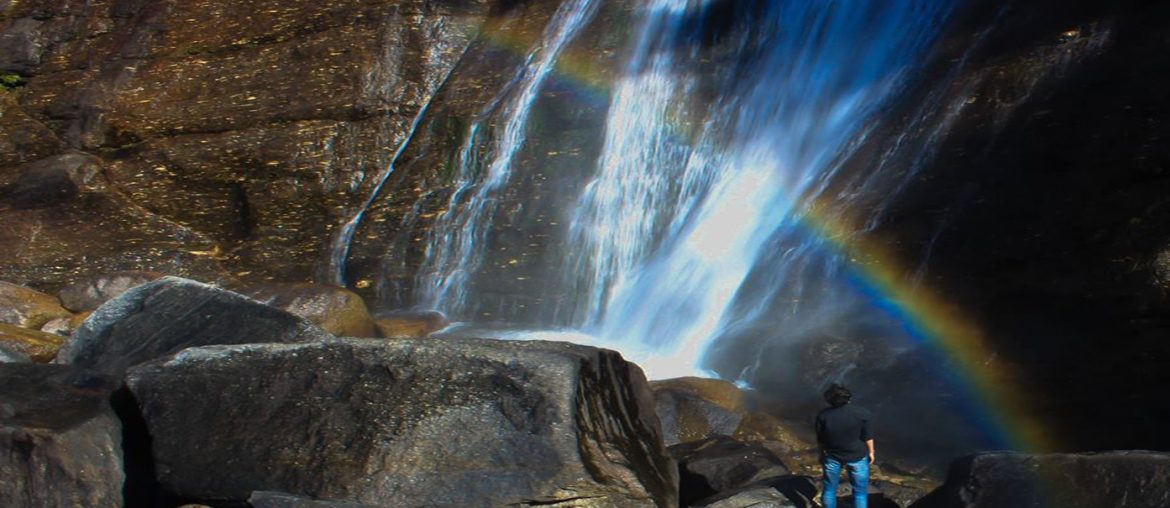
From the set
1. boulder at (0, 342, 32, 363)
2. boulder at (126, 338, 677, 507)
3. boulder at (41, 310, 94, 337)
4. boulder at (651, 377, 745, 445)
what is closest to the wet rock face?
boulder at (41, 310, 94, 337)

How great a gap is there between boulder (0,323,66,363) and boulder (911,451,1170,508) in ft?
25.7

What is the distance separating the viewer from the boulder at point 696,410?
9203 mm

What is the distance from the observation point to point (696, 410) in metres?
9.34

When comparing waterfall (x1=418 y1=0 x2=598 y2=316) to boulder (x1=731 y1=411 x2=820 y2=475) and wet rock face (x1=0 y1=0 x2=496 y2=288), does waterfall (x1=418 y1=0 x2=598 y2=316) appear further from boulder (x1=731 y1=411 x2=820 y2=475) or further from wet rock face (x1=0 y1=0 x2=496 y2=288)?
boulder (x1=731 y1=411 x2=820 y2=475)

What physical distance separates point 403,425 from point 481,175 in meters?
8.77

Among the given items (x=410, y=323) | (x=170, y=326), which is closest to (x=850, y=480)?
(x=170, y=326)

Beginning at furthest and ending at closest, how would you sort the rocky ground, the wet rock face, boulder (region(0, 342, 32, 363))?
1. the wet rock face
2. boulder (region(0, 342, 32, 363))
3. the rocky ground

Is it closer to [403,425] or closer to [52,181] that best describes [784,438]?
[403,425]

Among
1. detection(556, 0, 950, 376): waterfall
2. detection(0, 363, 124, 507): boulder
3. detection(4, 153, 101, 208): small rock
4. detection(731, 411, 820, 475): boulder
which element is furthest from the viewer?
detection(4, 153, 101, 208): small rock

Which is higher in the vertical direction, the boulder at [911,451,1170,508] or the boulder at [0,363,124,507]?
the boulder at [0,363,124,507]

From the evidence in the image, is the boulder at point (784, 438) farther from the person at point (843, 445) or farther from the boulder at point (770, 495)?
the person at point (843, 445)

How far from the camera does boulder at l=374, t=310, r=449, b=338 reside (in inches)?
491

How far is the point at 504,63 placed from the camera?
53.1 ft

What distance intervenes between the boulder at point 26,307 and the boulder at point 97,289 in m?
0.13
